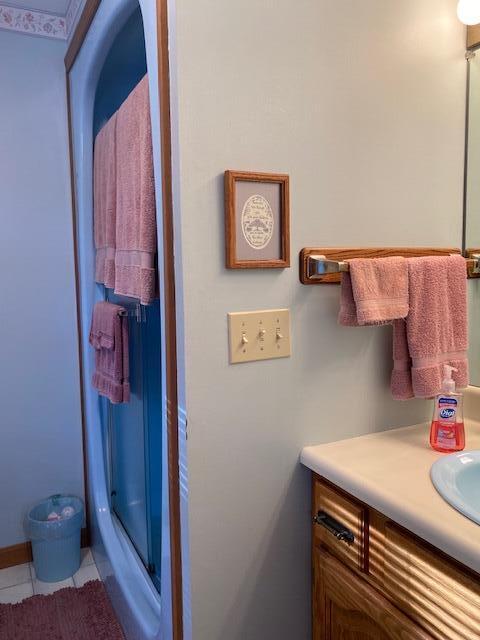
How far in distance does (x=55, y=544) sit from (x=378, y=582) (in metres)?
1.58

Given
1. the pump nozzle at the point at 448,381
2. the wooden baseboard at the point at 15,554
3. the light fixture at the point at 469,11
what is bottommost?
the wooden baseboard at the point at 15,554

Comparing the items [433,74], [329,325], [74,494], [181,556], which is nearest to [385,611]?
[181,556]

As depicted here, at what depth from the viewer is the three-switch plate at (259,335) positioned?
107 centimetres

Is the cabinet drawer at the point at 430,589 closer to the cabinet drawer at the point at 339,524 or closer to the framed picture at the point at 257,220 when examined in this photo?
the cabinet drawer at the point at 339,524

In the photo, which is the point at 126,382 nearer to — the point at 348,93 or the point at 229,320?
the point at 229,320

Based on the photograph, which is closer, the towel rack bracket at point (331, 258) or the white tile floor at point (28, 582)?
the towel rack bracket at point (331, 258)

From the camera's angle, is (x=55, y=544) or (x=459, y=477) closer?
(x=459, y=477)

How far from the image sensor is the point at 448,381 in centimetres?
114

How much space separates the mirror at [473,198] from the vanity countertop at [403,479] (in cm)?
22

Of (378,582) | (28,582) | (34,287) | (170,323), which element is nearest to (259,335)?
(170,323)

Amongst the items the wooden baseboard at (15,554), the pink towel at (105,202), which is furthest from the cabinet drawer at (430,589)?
the wooden baseboard at (15,554)

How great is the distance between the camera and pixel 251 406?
111 centimetres

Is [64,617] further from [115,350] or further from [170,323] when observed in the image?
[170,323]

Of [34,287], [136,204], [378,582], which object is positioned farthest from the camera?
[34,287]
